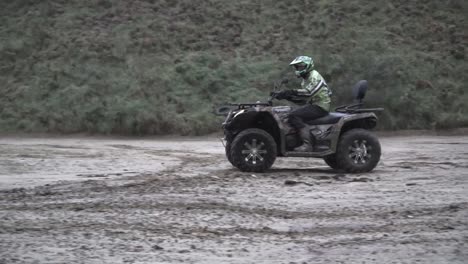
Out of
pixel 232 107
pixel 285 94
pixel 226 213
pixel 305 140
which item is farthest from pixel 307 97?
pixel 226 213

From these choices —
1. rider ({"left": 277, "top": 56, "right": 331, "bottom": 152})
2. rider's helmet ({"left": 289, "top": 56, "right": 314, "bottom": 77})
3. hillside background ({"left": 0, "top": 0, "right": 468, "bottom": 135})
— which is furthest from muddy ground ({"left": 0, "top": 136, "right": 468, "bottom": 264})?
hillside background ({"left": 0, "top": 0, "right": 468, "bottom": 135})

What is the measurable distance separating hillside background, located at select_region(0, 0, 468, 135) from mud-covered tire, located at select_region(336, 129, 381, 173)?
9.76 m

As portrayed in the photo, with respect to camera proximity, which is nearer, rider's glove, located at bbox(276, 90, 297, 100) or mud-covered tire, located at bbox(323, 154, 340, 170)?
rider's glove, located at bbox(276, 90, 297, 100)

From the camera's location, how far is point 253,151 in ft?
38.0

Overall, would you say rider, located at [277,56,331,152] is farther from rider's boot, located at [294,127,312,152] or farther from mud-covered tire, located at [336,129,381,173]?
mud-covered tire, located at [336,129,381,173]

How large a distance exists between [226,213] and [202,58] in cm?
1816

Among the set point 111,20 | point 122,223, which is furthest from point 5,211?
point 111,20

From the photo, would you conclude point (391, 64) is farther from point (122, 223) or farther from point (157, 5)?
point (122, 223)

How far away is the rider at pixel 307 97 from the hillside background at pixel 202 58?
384 inches

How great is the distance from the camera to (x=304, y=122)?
38.5 ft

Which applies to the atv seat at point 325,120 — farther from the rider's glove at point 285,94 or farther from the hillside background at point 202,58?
the hillside background at point 202,58

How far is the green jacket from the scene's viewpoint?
37.9 feet

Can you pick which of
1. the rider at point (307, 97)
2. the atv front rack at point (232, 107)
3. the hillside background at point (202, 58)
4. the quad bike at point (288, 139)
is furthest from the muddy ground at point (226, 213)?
the hillside background at point (202, 58)

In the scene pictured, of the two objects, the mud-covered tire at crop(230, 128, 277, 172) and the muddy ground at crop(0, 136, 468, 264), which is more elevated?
the mud-covered tire at crop(230, 128, 277, 172)
